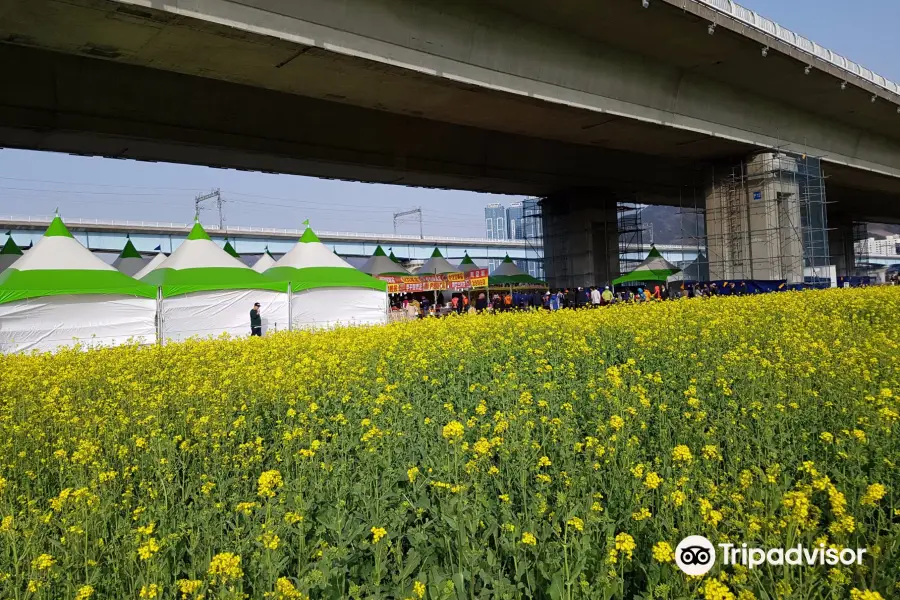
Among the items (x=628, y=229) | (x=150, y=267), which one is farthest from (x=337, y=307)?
(x=628, y=229)

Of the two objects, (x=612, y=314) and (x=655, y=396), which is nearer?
(x=655, y=396)

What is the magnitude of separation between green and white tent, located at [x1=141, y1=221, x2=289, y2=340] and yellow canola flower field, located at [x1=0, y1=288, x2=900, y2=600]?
9.30 metres

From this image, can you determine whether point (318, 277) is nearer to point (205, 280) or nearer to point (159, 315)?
point (205, 280)

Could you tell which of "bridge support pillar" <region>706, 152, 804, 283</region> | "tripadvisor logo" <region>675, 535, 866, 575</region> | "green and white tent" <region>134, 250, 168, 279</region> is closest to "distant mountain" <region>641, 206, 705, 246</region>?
"bridge support pillar" <region>706, 152, 804, 283</region>

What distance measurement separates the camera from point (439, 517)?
3.04 metres

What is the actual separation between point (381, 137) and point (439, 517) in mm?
19169

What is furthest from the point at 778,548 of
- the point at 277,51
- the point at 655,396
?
the point at 277,51

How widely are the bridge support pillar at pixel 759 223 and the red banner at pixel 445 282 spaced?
Result: 1133 cm

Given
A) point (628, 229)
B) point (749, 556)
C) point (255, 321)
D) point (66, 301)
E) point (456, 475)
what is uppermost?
point (628, 229)

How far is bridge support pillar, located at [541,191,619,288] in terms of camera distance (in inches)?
1215

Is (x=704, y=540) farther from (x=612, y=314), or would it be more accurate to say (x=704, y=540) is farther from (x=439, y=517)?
(x=612, y=314)

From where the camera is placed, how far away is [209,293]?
17.0m

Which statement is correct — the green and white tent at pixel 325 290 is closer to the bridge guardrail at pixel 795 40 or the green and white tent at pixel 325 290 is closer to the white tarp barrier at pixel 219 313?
the white tarp barrier at pixel 219 313

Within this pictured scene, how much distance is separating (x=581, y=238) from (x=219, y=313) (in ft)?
63.6
